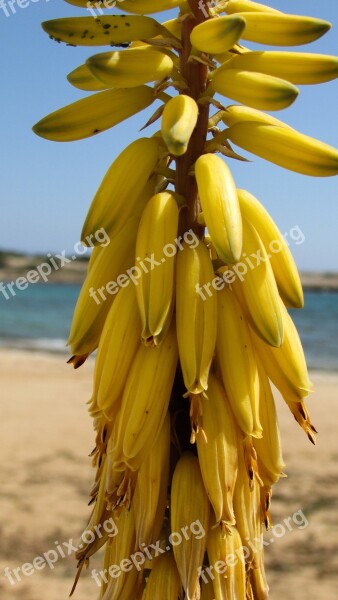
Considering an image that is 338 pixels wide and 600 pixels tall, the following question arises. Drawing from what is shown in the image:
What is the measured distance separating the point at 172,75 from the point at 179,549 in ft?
4.53

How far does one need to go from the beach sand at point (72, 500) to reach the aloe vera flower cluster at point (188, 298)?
5.03m

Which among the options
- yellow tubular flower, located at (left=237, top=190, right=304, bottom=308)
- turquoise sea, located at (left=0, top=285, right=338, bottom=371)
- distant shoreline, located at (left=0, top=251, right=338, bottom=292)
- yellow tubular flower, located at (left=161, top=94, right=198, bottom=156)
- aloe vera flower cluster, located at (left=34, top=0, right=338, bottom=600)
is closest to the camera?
yellow tubular flower, located at (left=161, top=94, right=198, bottom=156)

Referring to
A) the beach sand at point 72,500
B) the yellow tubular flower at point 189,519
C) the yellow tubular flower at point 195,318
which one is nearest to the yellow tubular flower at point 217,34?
the yellow tubular flower at point 195,318

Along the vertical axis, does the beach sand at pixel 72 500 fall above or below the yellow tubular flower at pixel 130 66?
below

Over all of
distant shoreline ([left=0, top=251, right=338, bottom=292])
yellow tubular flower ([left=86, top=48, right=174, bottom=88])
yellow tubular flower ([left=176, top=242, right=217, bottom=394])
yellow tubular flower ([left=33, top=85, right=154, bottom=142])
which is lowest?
distant shoreline ([left=0, top=251, right=338, bottom=292])

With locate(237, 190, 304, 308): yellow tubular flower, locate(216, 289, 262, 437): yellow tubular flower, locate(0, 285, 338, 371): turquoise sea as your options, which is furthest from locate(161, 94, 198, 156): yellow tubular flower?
locate(0, 285, 338, 371): turquoise sea

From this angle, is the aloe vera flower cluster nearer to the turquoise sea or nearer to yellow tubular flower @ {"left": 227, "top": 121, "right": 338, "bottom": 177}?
yellow tubular flower @ {"left": 227, "top": 121, "right": 338, "bottom": 177}

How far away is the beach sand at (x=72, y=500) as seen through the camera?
22.2 ft

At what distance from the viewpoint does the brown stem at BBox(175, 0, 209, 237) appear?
79.9 inches

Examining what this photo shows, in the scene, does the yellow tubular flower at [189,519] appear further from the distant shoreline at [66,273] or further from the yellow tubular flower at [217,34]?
the distant shoreline at [66,273]

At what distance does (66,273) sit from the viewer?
11238 centimetres

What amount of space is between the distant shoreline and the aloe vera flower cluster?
A: 68.9 m

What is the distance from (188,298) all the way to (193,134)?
51cm

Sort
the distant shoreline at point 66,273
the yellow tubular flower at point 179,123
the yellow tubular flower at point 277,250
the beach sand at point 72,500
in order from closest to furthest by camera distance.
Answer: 1. the yellow tubular flower at point 179,123
2. the yellow tubular flower at point 277,250
3. the beach sand at point 72,500
4. the distant shoreline at point 66,273
